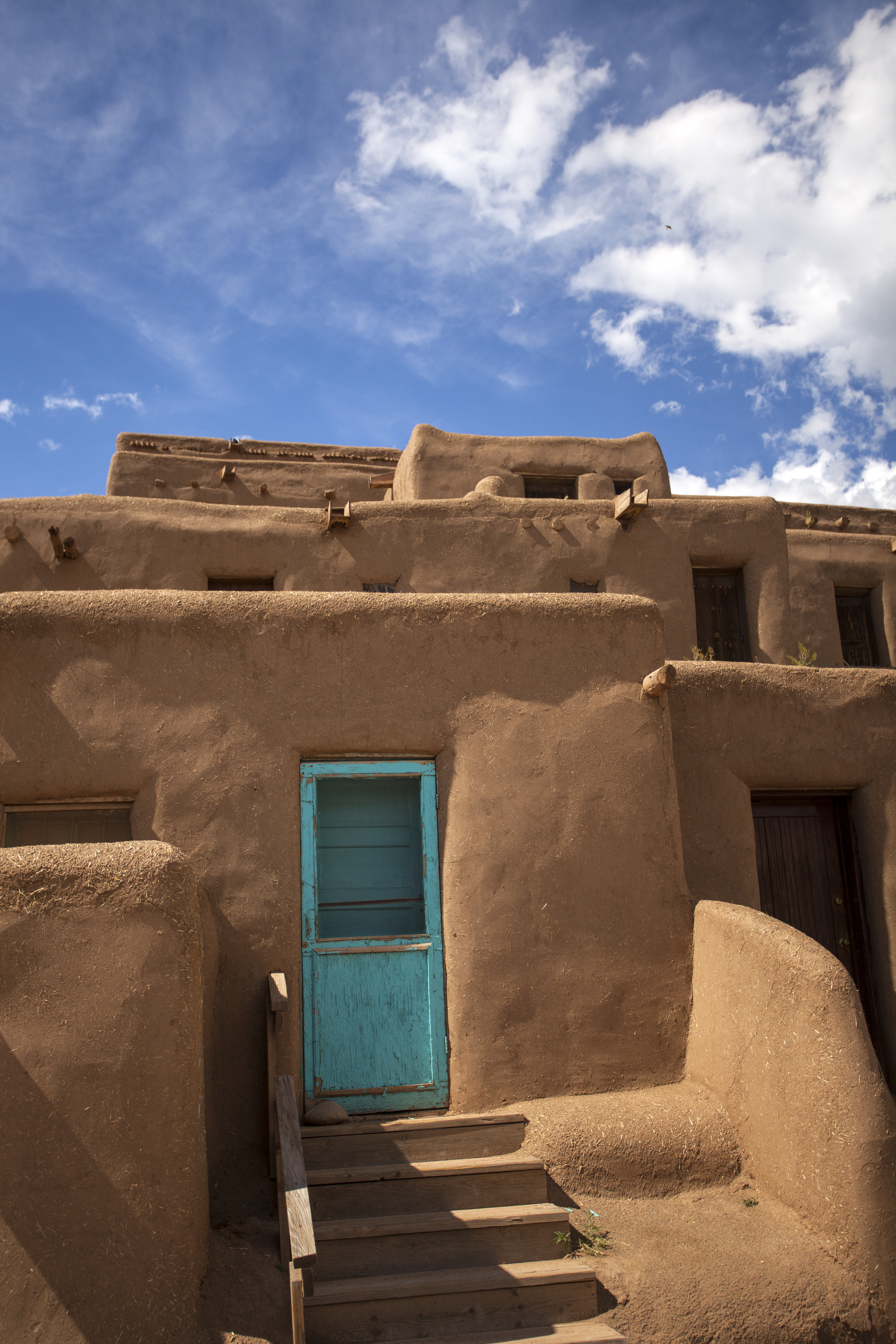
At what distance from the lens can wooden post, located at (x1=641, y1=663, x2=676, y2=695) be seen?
6055 mm

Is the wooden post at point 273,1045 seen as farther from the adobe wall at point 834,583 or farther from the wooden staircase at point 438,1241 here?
the adobe wall at point 834,583

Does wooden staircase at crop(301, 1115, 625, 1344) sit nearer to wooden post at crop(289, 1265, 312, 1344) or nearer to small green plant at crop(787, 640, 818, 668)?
wooden post at crop(289, 1265, 312, 1344)

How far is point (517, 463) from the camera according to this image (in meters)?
13.8

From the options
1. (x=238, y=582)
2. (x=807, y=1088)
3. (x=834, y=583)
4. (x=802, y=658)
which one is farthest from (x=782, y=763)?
(x=834, y=583)

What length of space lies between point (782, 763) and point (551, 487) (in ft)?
26.1

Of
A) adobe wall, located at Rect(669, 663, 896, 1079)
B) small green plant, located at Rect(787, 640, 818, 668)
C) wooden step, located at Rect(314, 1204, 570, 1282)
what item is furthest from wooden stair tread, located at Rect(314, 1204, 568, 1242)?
small green plant, located at Rect(787, 640, 818, 668)

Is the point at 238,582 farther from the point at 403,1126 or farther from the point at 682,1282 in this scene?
the point at 682,1282

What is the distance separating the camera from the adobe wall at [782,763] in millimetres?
6609

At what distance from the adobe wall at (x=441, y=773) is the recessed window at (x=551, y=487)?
808cm

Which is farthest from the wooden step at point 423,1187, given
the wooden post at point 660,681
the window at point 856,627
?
the window at point 856,627

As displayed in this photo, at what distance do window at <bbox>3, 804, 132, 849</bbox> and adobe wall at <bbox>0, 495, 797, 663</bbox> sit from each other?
4.53 m

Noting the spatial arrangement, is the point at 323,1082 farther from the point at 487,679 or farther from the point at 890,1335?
the point at 890,1335

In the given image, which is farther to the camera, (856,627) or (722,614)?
(856,627)

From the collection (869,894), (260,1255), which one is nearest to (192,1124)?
(260,1255)
